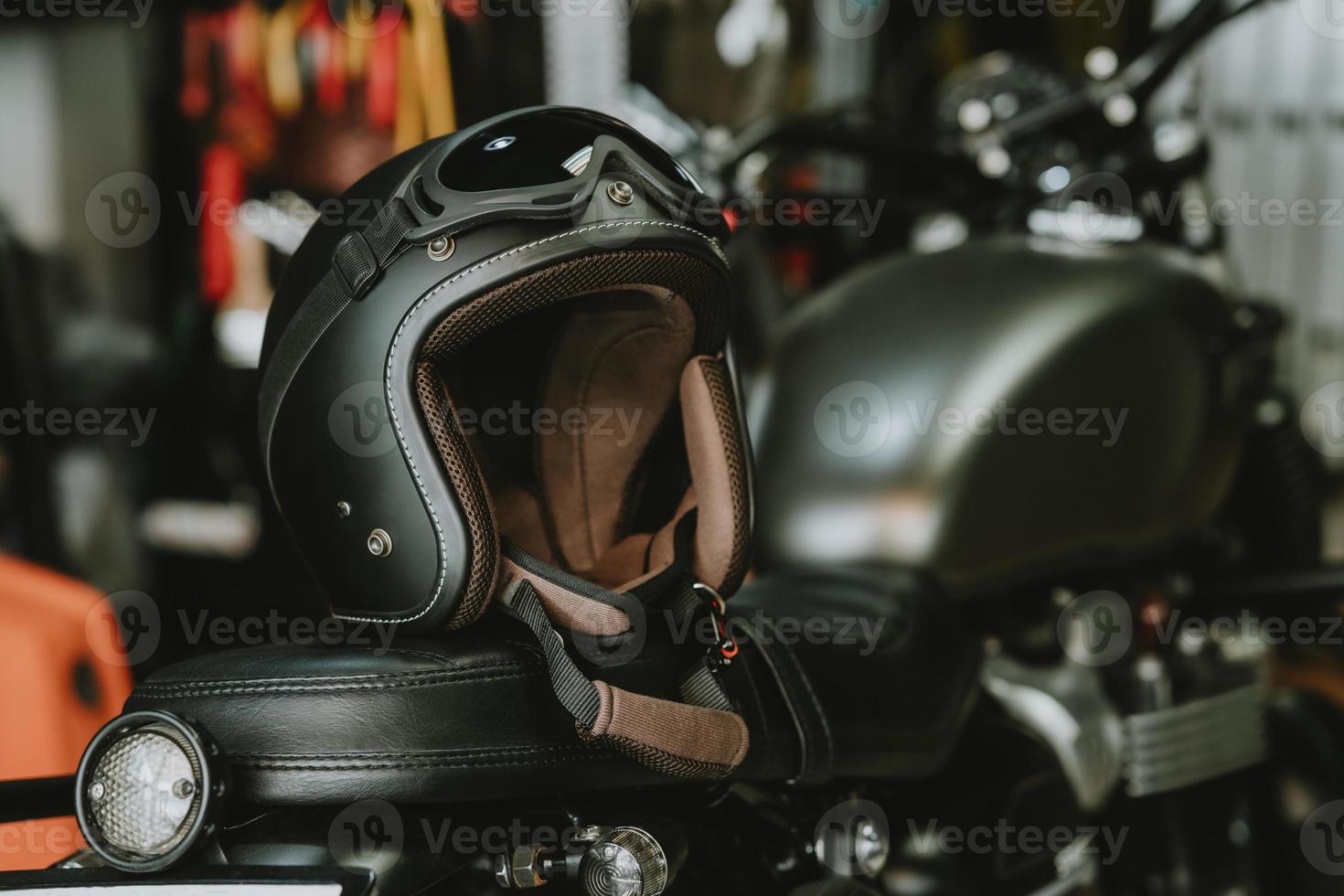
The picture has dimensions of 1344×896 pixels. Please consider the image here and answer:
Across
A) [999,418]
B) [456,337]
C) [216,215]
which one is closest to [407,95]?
[216,215]

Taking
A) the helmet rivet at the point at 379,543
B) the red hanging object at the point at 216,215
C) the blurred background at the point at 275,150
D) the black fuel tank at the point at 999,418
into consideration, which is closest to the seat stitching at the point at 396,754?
the helmet rivet at the point at 379,543

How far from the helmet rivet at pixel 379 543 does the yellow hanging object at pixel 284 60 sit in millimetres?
3162

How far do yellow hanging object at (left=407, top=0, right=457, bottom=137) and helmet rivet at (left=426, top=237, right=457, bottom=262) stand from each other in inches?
109

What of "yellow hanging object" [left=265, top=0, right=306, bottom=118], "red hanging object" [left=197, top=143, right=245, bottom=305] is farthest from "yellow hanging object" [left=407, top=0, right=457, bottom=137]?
"red hanging object" [left=197, top=143, right=245, bottom=305]

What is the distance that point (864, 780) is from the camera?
1.01 m

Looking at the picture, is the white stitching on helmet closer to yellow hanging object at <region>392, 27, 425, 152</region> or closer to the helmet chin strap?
the helmet chin strap

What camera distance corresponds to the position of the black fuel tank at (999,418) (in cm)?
120

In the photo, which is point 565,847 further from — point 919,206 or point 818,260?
point 818,260

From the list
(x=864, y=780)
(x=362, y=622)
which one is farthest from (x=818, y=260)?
(x=362, y=622)

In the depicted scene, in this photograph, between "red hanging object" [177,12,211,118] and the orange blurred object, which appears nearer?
the orange blurred object

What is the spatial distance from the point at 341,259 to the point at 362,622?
249 mm

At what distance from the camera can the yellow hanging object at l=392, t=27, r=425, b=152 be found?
11.1ft

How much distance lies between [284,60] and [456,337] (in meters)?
3.18

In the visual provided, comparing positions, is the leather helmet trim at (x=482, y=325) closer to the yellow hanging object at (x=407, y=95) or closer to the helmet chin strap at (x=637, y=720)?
the helmet chin strap at (x=637, y=720)
